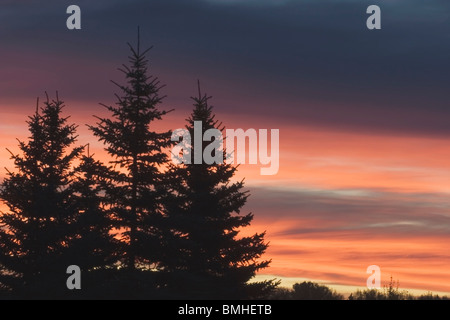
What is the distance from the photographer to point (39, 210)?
38625mm

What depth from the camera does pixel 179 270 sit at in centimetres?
3381

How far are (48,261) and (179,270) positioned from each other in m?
7.42

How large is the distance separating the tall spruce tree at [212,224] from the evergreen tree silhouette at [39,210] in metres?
6.13

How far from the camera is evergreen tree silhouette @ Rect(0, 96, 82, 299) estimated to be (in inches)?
1457

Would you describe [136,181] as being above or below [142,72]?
below

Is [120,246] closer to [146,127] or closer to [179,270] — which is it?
[179,270]

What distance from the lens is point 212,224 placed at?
35.6m

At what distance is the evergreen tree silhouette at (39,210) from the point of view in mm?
37000

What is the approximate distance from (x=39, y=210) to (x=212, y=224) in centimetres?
972

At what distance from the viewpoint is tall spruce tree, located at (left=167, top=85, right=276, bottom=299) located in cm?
3494

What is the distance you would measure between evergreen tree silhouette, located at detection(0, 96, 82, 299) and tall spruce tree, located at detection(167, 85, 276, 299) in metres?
6.13
